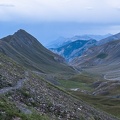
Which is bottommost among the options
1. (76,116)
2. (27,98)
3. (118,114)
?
(118,114)

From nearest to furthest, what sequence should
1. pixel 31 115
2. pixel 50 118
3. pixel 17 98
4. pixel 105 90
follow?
1. pixel 31 115
2. pixel 50 118
3. pixel 17 98
4. pixel 105 90

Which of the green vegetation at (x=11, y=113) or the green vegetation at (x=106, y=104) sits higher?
the green vegetation at (x=11, y=113)

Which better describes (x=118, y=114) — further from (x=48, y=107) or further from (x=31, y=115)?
(x=31, y=115)

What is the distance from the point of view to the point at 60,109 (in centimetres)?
4184

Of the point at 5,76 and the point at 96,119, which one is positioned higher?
A: the point at 5,76

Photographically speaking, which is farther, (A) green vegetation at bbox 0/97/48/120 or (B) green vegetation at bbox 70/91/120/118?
(B) green vegetation at bbox 70/91/120/118

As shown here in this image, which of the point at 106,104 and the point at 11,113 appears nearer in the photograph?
the point at 11,113

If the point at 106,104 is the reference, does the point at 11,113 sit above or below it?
above

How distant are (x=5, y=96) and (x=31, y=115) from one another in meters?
4.91

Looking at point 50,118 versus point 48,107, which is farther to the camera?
point 48,107

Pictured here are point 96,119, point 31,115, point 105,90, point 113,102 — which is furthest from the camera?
point 105,90

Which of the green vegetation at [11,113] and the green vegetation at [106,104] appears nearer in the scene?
the green vegetation at [11,113]

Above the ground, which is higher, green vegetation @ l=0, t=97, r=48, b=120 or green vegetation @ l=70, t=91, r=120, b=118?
green vegetation @ l=0, t=97, r=48, b=120

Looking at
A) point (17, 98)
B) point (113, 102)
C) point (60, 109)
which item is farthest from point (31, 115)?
point (113, 102)
